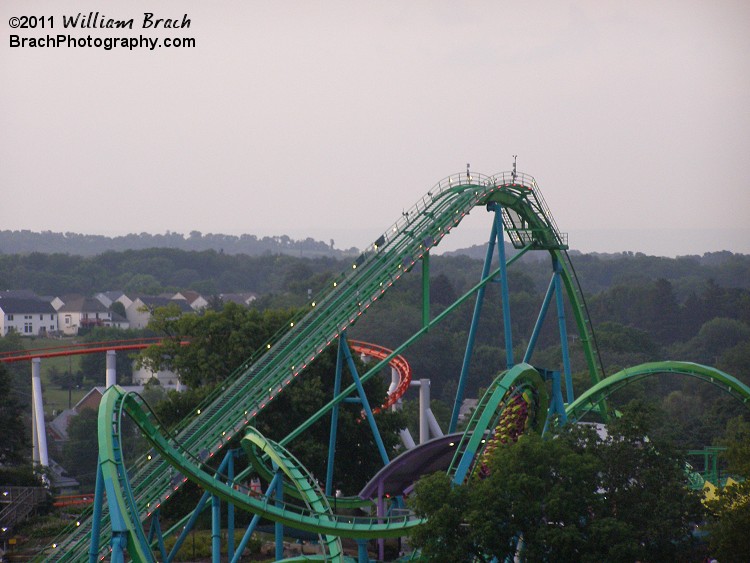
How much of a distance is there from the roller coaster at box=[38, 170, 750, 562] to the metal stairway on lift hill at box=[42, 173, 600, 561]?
0.12 feet

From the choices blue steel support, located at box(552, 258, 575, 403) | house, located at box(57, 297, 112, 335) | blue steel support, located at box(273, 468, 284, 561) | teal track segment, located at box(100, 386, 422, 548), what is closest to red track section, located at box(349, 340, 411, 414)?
blue steel support, located at box(552, 258, 575, 403)

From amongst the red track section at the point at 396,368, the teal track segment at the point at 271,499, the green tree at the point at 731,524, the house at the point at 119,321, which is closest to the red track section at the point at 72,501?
the red track section at the point at 396,368

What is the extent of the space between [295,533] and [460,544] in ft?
50.0

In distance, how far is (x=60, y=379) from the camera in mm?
A: 94500

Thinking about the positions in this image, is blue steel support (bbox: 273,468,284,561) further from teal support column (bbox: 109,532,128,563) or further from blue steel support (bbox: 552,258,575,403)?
blue steel support (bbox: 552,258,575,403)

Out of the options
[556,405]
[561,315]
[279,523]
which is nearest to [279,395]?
[561,315]

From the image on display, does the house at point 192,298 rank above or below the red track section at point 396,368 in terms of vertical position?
above

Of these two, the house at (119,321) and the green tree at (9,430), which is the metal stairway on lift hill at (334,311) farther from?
the house at (119,321)

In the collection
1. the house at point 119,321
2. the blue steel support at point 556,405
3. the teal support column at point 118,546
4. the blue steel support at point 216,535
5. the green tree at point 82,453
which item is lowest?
the green tree at point 82,453

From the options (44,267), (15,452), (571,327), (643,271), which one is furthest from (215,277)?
(15,452)

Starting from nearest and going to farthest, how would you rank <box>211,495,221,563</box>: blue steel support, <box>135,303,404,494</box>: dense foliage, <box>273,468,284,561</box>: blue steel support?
<box>273,468,284,561</box>: blue steel support, <box>211,495,221,563</box>: blue steel support, <box>135,303,404,494</box>: dense foliage

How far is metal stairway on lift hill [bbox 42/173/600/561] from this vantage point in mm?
34656

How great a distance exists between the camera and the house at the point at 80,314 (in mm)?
A: 125312

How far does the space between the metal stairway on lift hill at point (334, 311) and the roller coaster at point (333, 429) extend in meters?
0.04
